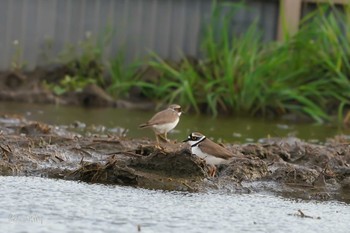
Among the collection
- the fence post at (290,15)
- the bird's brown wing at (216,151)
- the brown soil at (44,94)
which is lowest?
the brown soil at (44,94)

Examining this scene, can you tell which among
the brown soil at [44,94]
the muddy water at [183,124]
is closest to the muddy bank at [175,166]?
the muddy water at [183,124]

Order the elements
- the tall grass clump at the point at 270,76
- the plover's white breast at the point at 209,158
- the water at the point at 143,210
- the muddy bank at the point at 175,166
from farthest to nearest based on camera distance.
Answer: the tall grass clump at the point at 270,76 < the plover's white breast at the point at 209,158 < the muddy bank at the point at 175,166 < the water at the point at 143,210

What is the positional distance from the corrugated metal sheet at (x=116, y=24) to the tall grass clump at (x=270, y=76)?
0.62m

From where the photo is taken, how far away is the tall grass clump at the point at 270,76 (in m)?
15.5

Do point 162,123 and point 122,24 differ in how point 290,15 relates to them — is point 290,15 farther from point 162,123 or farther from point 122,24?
point 162,123

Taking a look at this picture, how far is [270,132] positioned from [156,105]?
2.35 m

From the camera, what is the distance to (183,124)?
1398cm

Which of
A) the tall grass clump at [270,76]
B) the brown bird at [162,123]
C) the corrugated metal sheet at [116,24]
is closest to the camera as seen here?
the brown bird at [162,123]

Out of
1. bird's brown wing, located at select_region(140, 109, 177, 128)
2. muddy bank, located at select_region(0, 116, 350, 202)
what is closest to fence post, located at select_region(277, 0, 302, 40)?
bird's brown wing, located at select_region(140, 109, 177, 128)

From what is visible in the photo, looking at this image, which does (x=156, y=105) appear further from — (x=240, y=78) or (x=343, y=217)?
(x=343, y=217)

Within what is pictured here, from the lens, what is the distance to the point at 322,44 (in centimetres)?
1605

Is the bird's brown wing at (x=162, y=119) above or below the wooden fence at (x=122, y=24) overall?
below

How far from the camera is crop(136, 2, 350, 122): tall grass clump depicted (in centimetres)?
1548

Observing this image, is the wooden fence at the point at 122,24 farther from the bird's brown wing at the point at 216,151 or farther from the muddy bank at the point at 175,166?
the bird's brown wing at the point at 216,151
